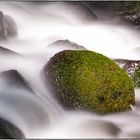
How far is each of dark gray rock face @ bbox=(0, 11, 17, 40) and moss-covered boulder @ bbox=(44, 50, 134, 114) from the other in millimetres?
585

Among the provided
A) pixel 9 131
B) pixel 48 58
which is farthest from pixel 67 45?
pixel 9 131

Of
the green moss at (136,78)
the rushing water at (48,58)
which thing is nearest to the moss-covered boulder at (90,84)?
the rushing water at (48,58)

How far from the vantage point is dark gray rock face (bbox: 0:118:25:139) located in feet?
7.39

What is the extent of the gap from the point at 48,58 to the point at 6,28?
35cm

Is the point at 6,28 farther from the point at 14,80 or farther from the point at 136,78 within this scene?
the point at 136,78

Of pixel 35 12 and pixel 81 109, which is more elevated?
pixel 35 12

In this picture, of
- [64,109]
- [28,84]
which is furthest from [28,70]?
[64,109]

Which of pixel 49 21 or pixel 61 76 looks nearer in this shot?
pixel 61 76

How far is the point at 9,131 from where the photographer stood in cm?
230

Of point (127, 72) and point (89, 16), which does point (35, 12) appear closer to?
point (89, 16)

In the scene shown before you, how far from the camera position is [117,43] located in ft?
11.1

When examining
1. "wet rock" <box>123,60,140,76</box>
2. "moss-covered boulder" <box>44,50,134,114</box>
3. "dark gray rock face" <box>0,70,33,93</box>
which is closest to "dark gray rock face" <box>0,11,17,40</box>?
"dark gray rock face" <box>0,70,33,93</box>

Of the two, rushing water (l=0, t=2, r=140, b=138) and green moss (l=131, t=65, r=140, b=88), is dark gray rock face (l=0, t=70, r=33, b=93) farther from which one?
green moss (l=131, t=65, r=140, b=88)

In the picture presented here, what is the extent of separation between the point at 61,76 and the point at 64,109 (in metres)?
0.15
